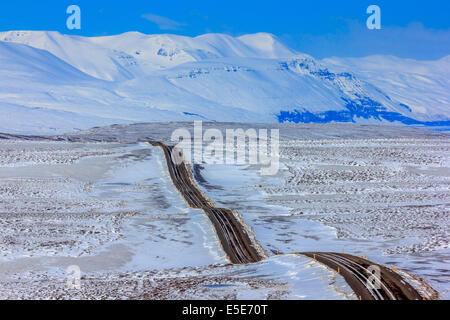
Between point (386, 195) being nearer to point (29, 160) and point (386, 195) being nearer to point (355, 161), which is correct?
point (355, 161)

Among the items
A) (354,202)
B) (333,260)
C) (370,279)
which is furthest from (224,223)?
(370,279)

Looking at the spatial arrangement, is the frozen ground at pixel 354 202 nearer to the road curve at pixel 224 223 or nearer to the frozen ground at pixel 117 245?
the road curve at pixel 224 223

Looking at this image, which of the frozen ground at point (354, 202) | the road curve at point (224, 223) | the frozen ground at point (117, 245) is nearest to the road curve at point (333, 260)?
the road curve at point (224, 223)

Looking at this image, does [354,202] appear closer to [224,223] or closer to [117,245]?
[224,223]

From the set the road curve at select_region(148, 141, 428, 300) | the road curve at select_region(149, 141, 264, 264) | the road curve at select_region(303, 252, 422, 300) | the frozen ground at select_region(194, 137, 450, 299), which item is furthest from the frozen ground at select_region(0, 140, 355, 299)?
the frozen ground at select_region(194, 137, 450, 299)
